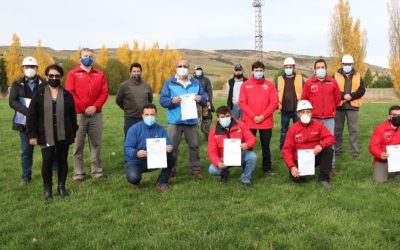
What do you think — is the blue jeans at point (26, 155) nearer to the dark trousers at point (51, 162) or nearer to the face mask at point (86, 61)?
the dark trousers at point (51, 162)

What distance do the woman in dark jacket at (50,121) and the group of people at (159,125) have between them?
0.05 feet

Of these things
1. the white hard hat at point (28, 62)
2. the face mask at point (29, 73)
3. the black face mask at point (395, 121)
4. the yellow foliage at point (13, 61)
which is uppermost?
the yellow foliage at point (13, 61)

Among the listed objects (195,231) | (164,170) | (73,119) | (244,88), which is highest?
(244,88)

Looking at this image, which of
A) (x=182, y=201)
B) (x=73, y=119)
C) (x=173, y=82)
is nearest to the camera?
(x=182, y=201)

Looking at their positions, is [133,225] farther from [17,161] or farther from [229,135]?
[17,161]

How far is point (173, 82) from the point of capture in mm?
8031

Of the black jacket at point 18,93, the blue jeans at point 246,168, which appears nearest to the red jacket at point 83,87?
the black jacket at point 18,93

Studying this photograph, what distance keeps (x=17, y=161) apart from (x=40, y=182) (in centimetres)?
258

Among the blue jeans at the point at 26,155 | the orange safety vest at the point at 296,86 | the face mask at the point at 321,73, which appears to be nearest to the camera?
the blue jeans at the point at 26,155

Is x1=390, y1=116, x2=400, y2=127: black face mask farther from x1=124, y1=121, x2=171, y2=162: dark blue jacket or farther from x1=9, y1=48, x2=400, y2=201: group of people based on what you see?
x1=124, y1=121, x2=171, y2=162: dark blue jacket

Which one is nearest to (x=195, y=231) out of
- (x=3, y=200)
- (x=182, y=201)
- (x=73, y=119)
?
(x=182, y=201)

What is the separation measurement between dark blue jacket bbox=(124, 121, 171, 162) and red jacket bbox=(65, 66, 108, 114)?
1210 mm

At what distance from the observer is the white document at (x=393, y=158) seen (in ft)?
23.8

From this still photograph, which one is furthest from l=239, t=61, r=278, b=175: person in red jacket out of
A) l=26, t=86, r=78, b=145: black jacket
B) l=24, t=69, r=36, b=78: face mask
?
l=24, t=69, r=36, b=78: face mask
